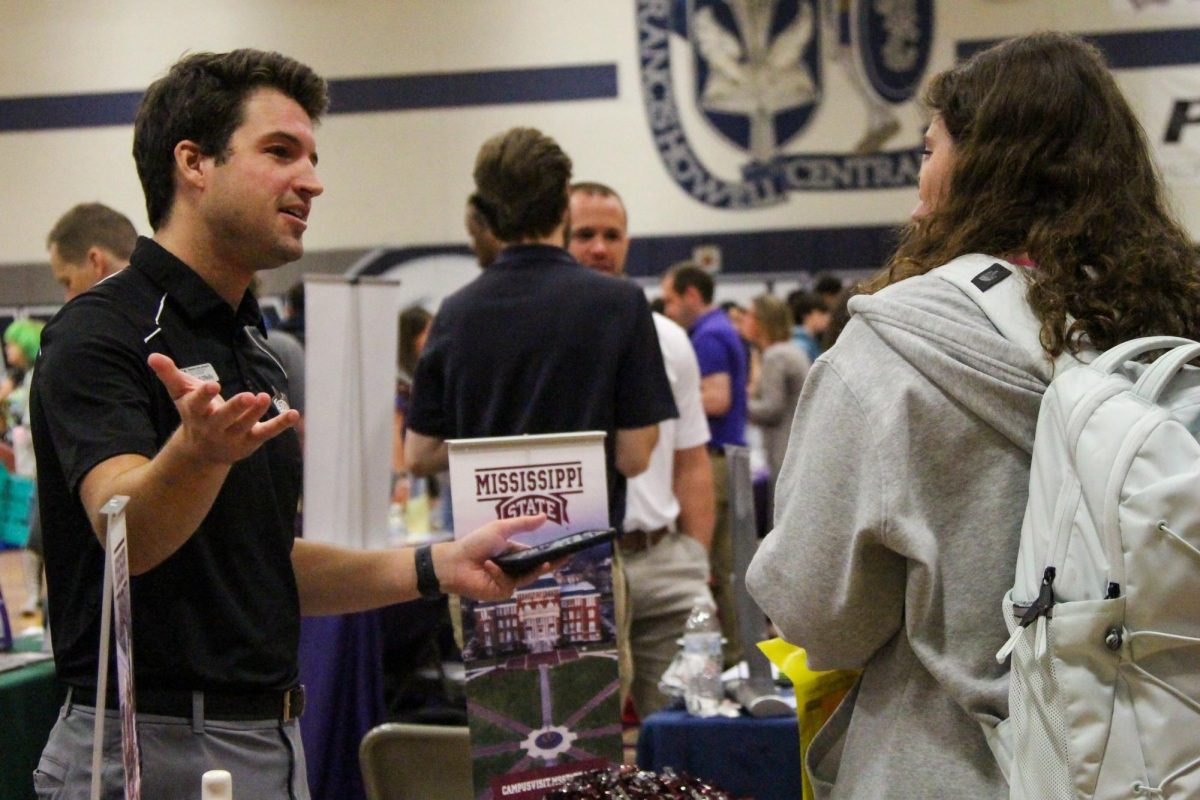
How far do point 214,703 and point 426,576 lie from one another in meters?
0.36

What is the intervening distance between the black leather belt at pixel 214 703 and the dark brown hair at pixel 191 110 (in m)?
0.57

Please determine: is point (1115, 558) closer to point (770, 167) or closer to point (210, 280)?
point (210, 280)

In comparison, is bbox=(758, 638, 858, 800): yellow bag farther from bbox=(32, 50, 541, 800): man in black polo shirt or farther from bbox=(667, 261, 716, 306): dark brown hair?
bbox=(667, 261, 716, 306): dark brown hair

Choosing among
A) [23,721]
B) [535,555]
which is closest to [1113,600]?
[535,555]

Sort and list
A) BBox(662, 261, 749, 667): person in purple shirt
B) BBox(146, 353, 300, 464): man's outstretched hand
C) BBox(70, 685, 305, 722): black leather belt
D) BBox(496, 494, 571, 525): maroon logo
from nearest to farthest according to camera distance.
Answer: BBox(146, 353, 300, 464): man's outstretched hand
BBox(70, 685, 305, 722): black leather belt
BBox(496, 494, 571, 525): maroon logo
BBox(662, 261, 749, 667): person in purple shirt

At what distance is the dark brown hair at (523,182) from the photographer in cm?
276

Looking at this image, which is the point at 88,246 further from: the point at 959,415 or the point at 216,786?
the point at 959,415

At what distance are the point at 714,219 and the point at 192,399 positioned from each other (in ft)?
28.6

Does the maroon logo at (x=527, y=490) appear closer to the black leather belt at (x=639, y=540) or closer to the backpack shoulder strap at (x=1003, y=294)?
the backpack shoulder strap at (x=1003, y=294)

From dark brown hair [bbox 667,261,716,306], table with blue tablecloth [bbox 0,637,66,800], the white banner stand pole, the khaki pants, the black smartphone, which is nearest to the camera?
the white banner stand pole

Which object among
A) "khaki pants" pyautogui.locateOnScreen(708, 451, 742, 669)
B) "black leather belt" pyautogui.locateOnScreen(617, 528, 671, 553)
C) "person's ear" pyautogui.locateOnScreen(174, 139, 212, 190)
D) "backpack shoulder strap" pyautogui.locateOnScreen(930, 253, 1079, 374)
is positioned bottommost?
"khaki pants" pyautogui.locateOnScreen(708, 451, 742, 669)

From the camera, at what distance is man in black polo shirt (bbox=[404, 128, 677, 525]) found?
8.95 ft

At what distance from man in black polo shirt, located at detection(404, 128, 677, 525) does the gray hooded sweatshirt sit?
1315 millimetres

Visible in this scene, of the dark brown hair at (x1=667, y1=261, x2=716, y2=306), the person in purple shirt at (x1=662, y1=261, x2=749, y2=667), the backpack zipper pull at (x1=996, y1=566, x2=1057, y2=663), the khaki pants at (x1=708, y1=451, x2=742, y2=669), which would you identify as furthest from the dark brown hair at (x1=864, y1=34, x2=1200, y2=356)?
the dark brown hair at (x1=667, y1=261, x2=716, y2=306)
